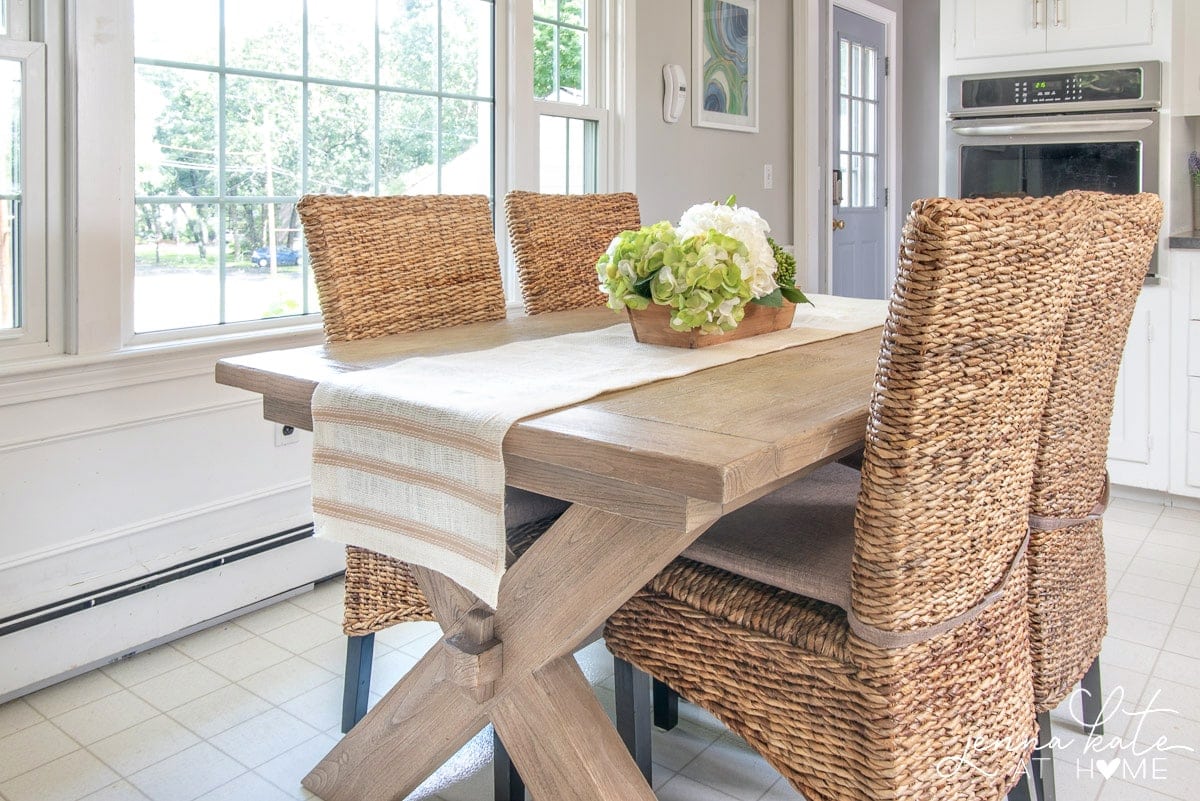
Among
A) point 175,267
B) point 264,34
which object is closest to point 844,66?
point 264,34

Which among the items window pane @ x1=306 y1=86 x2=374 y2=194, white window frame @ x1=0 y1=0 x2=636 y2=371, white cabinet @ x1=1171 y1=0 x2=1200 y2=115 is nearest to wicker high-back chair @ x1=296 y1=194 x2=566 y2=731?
white window frame @ x1=0 y1=0 x2=636 y2=371

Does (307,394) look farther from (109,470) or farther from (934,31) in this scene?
(934,31)

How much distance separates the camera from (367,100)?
2.90 m

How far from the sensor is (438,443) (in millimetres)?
1323

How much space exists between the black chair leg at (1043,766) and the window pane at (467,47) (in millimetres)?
2383

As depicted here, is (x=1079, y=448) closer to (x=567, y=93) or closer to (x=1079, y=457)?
(x=1079, y=457)

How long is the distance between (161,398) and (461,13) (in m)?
1.52

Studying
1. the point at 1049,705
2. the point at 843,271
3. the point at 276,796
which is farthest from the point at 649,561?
the point at 843,271

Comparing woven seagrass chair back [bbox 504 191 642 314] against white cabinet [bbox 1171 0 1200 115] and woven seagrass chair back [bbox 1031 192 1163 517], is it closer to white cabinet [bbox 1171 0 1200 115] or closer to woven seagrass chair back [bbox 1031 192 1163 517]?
woven seagrass chair back [bbox 1031 192 1163 517]

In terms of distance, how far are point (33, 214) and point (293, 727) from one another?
1.20 metres

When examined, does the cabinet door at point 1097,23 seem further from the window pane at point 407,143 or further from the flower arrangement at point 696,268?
the flower arrangement at point 696,268

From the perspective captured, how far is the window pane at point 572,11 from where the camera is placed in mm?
3514

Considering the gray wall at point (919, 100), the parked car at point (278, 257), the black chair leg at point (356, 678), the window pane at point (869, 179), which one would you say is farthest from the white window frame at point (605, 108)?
the gray wall at point (919, 100)

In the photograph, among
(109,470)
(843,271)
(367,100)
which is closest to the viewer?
(109,470)
